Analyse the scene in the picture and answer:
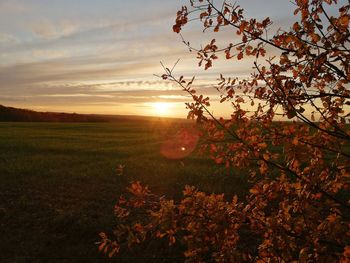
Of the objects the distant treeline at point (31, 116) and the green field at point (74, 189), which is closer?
the green field at point (74, 189)

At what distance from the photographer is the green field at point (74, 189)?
10.8 metres

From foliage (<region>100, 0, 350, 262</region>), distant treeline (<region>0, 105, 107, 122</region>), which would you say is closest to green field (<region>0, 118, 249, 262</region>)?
foliage (<region>100, 0, 350, 262</region>)

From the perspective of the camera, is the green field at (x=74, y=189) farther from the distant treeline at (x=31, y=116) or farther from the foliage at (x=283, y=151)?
the distant treeline at (x=31, y=116)

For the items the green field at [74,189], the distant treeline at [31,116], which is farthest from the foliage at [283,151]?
the distant treeline at [31,116]

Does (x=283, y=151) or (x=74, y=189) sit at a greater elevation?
(x=283, y=151)

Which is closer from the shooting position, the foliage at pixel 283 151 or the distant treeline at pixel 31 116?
the foliage at pixel 283 151

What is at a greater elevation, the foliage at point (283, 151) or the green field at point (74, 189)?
the foliage at point (283, 151)

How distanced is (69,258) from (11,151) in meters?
19.9

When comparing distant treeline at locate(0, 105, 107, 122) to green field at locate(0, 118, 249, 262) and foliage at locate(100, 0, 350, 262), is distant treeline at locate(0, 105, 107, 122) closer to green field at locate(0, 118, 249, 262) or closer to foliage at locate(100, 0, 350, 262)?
green field at locate(0, 118, 249, 262)

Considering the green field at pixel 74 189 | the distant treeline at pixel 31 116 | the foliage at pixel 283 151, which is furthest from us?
the distant treeline at pixel 31 116

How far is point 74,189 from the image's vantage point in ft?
55.6

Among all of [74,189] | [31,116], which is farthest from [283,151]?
[31,116]

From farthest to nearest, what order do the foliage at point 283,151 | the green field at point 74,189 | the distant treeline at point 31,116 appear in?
1. the distant treeline at point 31,116
2. the green field at point 74,189
3. the foliage at point 283,151

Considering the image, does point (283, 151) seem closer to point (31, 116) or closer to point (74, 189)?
point (74, 189)
